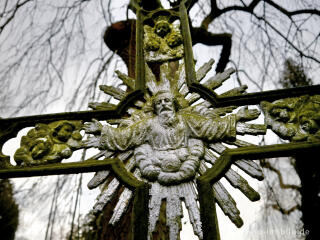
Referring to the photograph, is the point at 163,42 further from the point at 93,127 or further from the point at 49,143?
the point at 49,143

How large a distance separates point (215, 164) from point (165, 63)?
113 centimetres

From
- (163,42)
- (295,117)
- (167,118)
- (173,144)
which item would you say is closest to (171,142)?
(173,144)

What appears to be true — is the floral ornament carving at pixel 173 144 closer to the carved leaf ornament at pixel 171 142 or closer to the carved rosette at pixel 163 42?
the carved leaf ornament at pixel 171 142

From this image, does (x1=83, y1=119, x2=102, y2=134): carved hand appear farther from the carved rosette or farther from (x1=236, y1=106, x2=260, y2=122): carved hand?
(x1=236, y1=106, x2=260, y2=122): carved hand

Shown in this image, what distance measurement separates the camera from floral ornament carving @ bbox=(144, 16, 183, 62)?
2.73m

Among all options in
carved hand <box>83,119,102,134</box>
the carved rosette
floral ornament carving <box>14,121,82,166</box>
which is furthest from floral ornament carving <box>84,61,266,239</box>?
the carved rosette

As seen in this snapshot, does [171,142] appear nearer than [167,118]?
Yes

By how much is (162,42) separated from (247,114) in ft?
3.82

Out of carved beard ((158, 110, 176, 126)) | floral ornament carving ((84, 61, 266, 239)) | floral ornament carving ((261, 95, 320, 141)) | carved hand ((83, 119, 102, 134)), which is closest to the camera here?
floral ornament carving ((84, 61, 266, 239))

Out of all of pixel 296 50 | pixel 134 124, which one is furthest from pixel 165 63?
pixel 296 50

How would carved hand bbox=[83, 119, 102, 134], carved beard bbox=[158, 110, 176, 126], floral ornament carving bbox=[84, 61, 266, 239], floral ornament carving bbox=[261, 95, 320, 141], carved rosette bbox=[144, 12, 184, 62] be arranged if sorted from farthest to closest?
→ carved rosette bbox=[144, 12, 184, 62] → carved hand bbox=[83, 119, 102, 134] → carved beard bbox=[158, 110, 176, 126] → floral ornament carving bbox=[261, 95, 320, 141] → floral ornament carving bbox=[84, 61, 266, 239]

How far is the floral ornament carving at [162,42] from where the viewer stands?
8.95 ft

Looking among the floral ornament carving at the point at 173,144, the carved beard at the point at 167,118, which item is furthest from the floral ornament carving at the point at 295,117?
the carved beard at the point at 167,118

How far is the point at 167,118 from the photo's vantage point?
7.04 feet
